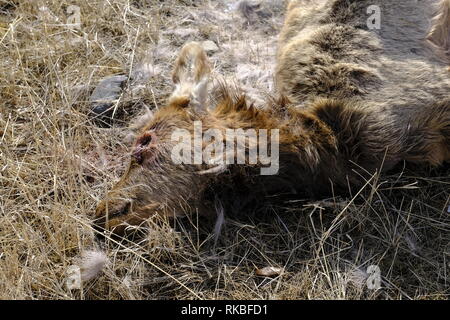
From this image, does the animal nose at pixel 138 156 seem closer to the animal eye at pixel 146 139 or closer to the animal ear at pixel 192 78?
the animal eye at pixel 146 139

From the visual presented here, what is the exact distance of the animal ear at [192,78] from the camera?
3.54m

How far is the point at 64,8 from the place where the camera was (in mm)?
4773

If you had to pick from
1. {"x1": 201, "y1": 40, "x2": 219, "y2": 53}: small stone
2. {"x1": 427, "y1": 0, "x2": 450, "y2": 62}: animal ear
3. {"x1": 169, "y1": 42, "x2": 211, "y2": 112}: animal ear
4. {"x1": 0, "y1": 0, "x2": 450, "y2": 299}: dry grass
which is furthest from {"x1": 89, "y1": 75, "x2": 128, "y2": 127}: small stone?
{"x1": 427, "y1": 0, "x2": 450, "y2": 62}: animal ear

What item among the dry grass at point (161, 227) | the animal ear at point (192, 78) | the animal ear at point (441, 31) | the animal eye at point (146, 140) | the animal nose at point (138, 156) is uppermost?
the animal ear at point (441, 31)

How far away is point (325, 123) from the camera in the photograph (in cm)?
337

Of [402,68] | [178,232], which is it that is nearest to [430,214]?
[402,68]

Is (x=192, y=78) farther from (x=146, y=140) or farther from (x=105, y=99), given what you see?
(x=105, y=99)

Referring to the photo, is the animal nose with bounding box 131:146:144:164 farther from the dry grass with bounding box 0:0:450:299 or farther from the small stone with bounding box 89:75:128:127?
the small stone with bounding box 89:75:128:127

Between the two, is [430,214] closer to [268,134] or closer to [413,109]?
[413,109]

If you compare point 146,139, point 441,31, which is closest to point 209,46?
point 146,139

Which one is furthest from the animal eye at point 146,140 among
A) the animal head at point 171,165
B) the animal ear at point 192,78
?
the animal ear at point 192,78

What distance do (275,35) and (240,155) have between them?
1658 mm

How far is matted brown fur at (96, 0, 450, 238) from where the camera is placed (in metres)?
3.29

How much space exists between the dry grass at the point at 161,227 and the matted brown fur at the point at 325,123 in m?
0.15
